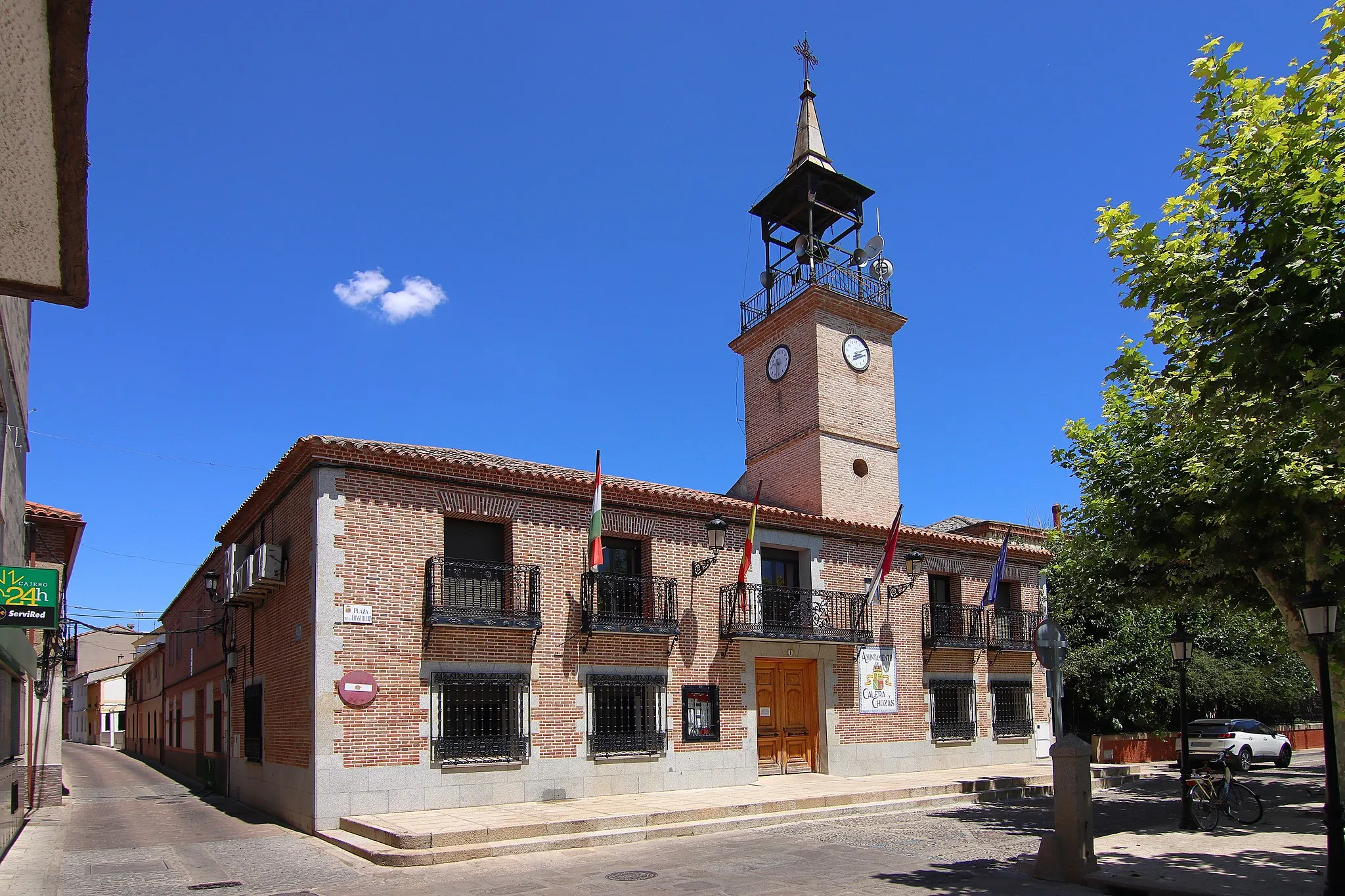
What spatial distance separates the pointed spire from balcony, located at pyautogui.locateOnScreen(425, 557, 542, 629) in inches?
538

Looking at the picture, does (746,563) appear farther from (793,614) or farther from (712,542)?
(793,614)

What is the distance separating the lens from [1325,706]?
8.65m

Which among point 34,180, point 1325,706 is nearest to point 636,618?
point 1325,706

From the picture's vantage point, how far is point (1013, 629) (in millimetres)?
21969

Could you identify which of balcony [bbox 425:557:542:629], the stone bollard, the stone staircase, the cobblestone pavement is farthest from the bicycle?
balcony [bbox 425:557:542:629]

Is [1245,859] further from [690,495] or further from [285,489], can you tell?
[285,489]

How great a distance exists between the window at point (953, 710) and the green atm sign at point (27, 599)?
16.2m

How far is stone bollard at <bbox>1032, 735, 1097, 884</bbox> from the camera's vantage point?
9109 mm

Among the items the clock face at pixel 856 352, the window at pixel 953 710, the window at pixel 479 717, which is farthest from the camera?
the clock face at pixel 856 352

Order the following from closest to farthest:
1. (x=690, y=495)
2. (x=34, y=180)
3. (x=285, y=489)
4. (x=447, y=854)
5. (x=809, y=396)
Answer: (x=34, y=180)
(x=447, y=854)
(x=285, y=489)
(x=690, y=495)
(x=809, y=396)

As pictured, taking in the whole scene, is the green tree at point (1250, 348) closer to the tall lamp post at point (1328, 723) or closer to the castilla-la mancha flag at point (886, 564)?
the tall lamp post at point (1328, 723)

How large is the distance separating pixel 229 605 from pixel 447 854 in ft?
31.0

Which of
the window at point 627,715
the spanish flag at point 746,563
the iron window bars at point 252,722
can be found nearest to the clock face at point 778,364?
the spanish flag at point 746,563

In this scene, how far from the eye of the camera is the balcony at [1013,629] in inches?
844
